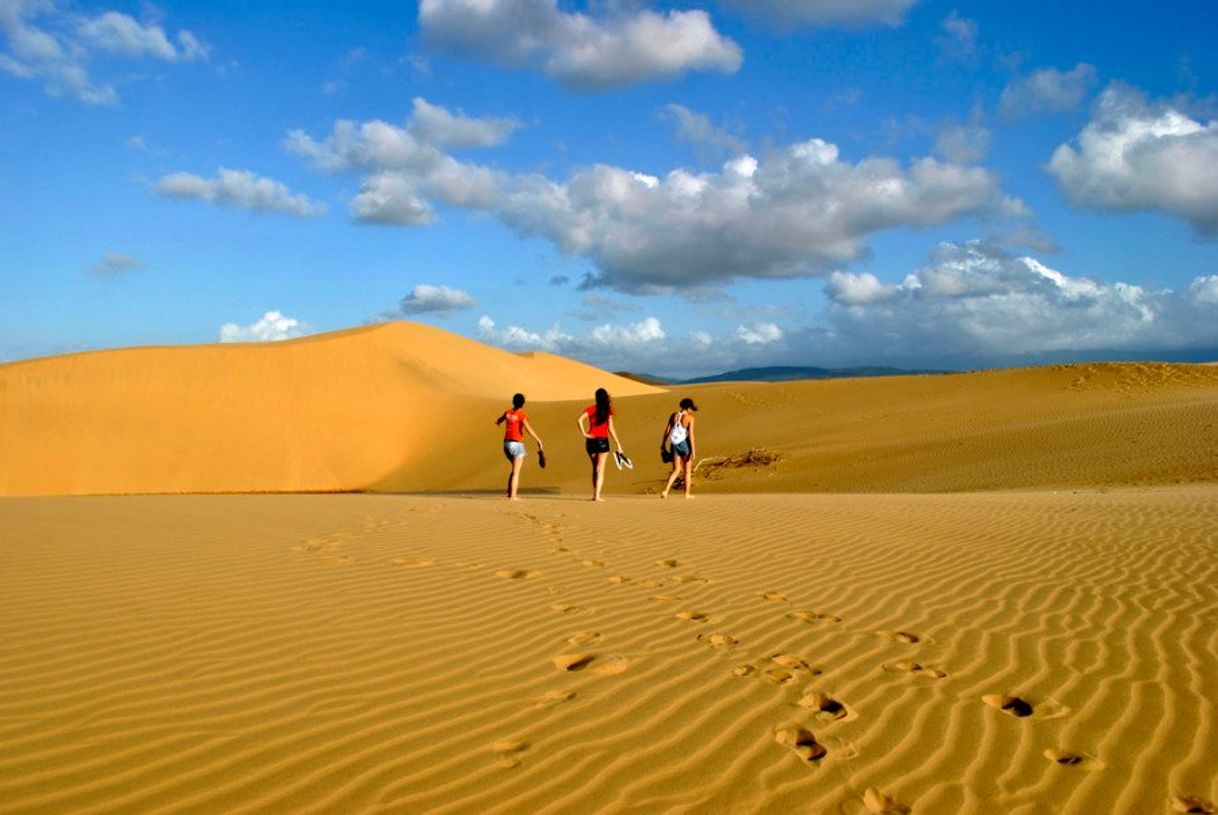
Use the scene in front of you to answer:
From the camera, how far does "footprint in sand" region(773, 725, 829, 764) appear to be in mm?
3459

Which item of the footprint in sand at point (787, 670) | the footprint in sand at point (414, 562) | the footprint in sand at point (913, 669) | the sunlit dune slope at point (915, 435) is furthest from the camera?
the sunlit dune slope at point (915, 435)

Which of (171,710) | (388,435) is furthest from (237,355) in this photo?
(171,710)

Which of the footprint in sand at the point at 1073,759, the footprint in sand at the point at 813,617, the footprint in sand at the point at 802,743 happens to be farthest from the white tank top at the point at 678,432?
the footprint in sand at the point at 1073,759

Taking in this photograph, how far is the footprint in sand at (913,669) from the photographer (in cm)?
447

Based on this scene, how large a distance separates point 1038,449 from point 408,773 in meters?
20.5

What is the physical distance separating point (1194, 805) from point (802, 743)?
4.73 feet

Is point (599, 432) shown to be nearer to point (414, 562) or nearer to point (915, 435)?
point (414, 562)

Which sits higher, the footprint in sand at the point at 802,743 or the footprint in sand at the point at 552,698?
the footprint in sand at the point at 552,698

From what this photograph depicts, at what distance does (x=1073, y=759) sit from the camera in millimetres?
3494

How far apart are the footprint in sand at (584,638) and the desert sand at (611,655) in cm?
5

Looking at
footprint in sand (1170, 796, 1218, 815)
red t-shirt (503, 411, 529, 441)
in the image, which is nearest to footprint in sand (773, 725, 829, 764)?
footprint in sand (1170, 796, 1218, 815)

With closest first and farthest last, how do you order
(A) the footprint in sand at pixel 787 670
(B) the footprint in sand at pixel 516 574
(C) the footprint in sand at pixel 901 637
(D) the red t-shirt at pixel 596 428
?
(A) the footprint in sand at pixel 787 670
(C) the footprint in sand at pixel 901 637
(B) the footprint in sand at pixel 516 574
(D) the red t-shirt at pixel 596 428

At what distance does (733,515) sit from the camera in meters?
10.9

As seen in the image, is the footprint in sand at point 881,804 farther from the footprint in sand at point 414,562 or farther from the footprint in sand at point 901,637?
the footprint in sand at point 414,562
